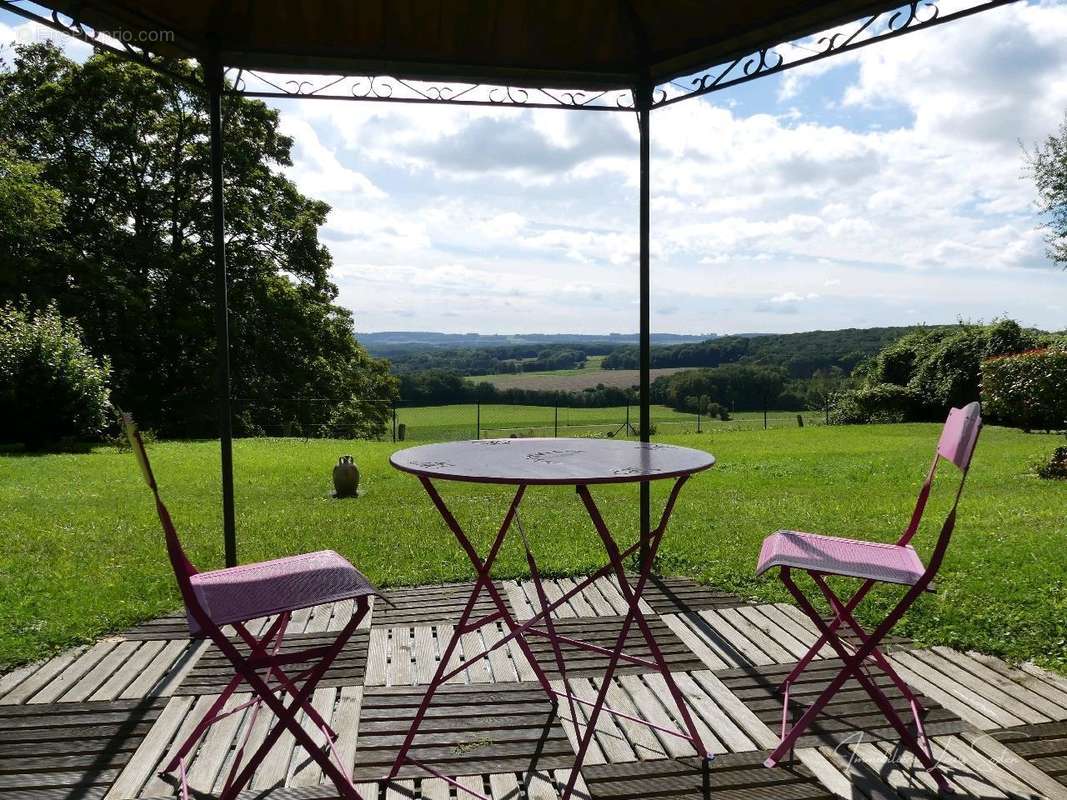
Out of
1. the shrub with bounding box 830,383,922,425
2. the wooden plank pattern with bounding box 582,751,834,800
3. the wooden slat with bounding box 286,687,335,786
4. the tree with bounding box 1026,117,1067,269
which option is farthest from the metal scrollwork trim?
the tree with bounding box 1026,117,1067,269

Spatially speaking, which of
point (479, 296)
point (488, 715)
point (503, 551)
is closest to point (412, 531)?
point (503, 551)

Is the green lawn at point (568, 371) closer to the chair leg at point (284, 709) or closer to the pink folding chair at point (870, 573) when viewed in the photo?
the pink folding chair at point (870, 573)

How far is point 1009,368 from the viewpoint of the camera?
9.62 metres

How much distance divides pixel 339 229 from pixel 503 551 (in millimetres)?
17942

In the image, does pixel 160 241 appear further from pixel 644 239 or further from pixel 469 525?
pixel 644 239

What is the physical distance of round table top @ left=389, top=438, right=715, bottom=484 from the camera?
219 cm

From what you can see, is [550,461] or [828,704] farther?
[828,704]

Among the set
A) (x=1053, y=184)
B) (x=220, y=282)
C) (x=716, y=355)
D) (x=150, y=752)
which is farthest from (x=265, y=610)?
(x=716, y=355)

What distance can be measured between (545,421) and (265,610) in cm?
2273

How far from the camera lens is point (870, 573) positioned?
7.69ft

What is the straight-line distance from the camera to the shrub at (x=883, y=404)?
1980cm

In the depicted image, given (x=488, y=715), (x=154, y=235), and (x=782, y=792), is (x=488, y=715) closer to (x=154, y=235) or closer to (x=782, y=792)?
(x=782, y=792)

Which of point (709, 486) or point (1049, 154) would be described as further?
point (1049, 154)

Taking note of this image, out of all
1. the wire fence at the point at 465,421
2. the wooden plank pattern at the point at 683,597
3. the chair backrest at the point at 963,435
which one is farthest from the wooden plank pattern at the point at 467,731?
the wire fence at the point at 465,421
